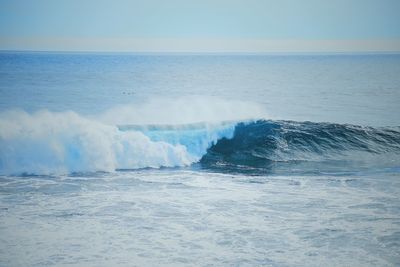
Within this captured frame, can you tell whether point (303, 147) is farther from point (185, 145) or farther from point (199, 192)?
point (199, 192)

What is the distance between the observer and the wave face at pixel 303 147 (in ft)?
49.1

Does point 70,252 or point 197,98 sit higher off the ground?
point 197,98

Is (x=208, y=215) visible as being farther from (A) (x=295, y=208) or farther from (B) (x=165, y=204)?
(A) (x=295, y=208)

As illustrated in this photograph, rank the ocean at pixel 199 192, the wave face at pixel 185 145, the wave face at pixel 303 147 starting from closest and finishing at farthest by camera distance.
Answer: the ocean at pixel 199 192
the wave face at pixel 185 145
the wave face at pixel 303 147

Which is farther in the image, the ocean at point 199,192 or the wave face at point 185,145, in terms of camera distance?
the wave face at point 185,145

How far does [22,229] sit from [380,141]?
14.2m

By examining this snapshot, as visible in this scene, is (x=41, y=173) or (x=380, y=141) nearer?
(x=41, y=173)

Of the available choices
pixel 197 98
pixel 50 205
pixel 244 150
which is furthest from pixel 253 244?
pixel 197 98

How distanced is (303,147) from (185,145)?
4.56m

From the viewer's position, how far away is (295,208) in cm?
953

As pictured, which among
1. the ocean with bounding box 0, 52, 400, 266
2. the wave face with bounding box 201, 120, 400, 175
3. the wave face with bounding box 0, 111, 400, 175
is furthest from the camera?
the wave face with bounding box 201, 120, 400, 175

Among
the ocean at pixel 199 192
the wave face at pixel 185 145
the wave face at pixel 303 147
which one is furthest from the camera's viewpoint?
the wave face at pixel 303 147

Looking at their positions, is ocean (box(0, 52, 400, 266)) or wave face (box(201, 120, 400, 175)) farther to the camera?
wave face (box(201, 120, 400, 175))

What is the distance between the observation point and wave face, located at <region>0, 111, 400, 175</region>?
45.4 feet
